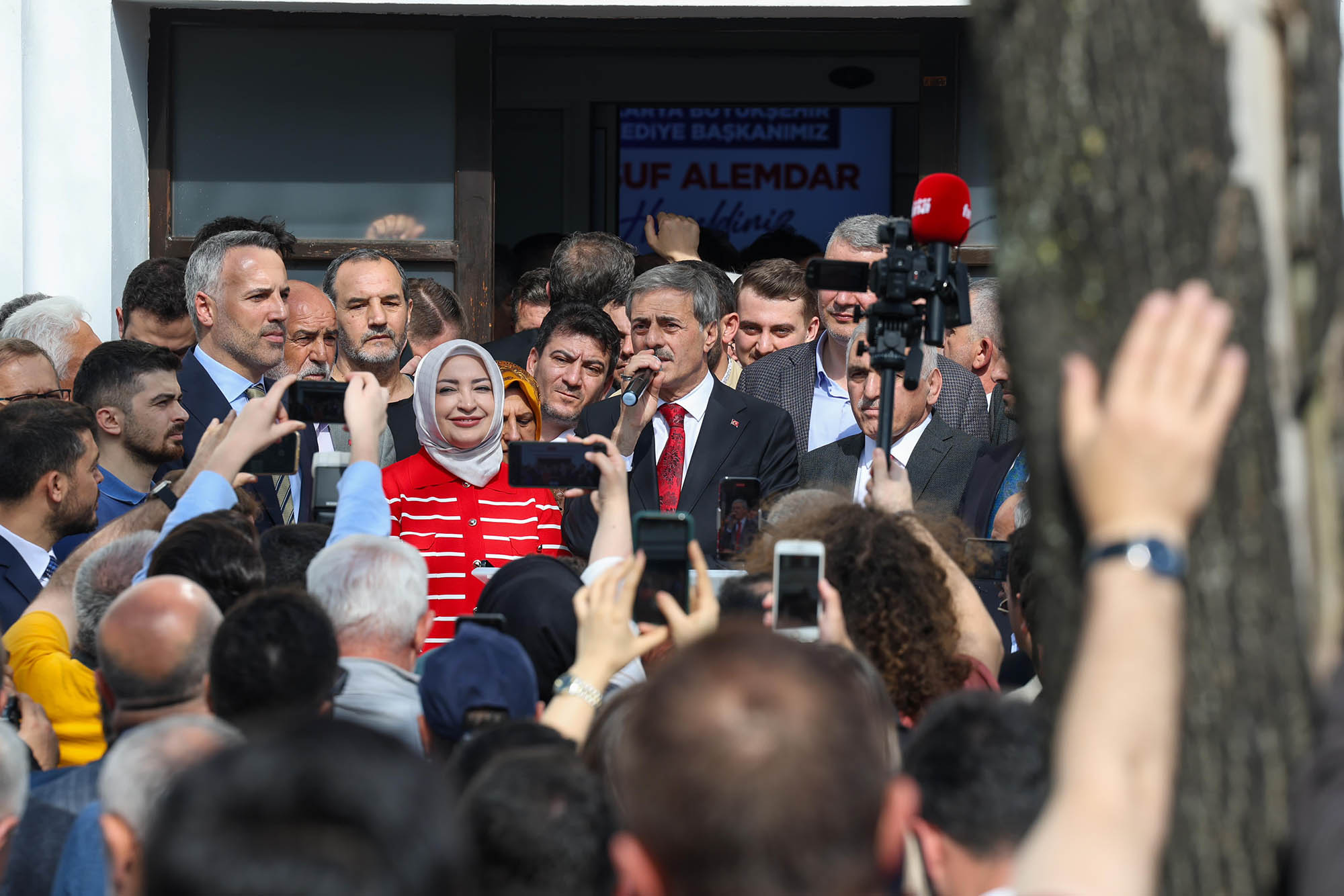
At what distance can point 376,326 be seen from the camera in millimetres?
6051

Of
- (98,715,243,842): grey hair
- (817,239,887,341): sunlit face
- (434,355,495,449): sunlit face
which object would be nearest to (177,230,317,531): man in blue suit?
(434,355,495,449): sunlit face

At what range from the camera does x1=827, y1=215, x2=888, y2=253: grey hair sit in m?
6.00

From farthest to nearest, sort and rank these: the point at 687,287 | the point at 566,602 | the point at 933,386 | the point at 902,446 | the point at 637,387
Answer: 1. the point at 687,287
2. the point at 933,386
3. the point at 902,446
4. the point at 637,387
5. the point at 566,602

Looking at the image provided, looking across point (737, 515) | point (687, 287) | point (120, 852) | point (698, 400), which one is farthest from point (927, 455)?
point (120, 852)

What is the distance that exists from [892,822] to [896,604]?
1.63 metres

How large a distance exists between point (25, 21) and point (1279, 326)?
7026 millimetres

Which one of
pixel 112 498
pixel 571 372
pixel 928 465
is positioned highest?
pixel 571 372

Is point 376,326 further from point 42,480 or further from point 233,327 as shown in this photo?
point 42,480

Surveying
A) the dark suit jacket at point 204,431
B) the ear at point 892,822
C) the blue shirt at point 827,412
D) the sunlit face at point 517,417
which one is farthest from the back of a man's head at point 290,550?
the blue shirt at point 827,412

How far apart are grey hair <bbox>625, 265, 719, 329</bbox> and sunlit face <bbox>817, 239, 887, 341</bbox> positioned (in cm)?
50

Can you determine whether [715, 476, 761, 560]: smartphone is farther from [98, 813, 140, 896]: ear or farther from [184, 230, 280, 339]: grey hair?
[184, 230, 280, 339]: grey hair

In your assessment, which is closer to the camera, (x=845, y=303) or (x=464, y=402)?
(x=464, y=402)

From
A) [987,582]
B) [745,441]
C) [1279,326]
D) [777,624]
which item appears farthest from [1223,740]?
[745,441]

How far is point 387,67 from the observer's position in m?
7.77
